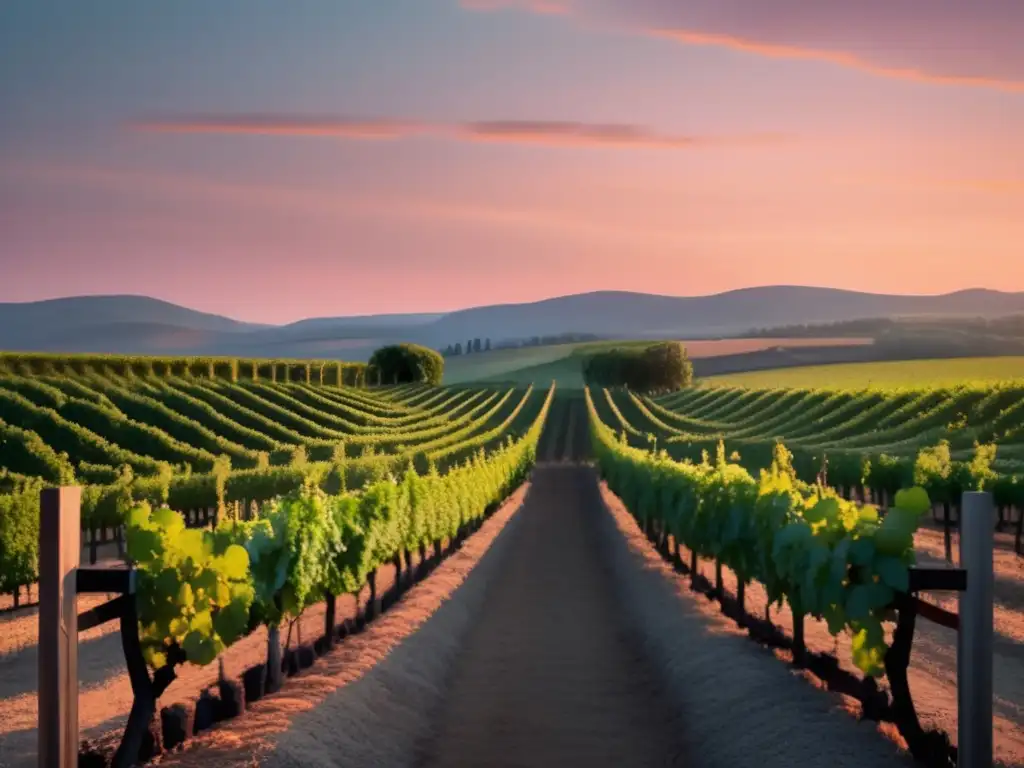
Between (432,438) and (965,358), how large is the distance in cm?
9252

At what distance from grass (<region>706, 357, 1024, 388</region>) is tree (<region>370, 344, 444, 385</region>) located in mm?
41778

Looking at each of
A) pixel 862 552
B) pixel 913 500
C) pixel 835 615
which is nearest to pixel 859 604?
pixel 862 552

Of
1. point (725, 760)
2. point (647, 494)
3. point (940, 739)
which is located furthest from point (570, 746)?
point (647, 494)

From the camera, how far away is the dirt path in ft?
44.9

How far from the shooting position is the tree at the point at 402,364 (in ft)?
516

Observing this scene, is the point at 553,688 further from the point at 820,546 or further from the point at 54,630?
the point at 54,630

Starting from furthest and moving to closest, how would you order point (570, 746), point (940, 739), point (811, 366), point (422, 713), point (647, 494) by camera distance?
point (811, 366)
point (647, 494)
point (422, 713)
point (570, 746)
point (940, 739)

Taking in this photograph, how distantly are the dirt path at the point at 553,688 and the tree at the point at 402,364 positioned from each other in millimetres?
128662

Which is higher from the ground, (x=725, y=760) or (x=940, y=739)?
(x=940, y=739)

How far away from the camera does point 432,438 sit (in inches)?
3413

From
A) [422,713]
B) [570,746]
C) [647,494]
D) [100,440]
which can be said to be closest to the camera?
[570,746]

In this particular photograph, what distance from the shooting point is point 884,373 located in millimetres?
147625

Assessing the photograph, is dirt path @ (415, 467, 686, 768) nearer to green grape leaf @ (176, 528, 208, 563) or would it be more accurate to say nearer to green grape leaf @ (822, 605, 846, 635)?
green grape leaf @ (822, 605, 846, 635)

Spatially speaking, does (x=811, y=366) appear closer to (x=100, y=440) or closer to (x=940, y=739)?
(x=100, y=440)
